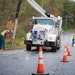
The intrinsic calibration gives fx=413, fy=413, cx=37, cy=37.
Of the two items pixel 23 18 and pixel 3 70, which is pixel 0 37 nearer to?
pixel 3 70

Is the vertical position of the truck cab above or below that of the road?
above

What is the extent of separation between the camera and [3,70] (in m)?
16.6

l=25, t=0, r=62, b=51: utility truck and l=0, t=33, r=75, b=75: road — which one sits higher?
l=25, t=0, r=62, b=51: utility truck

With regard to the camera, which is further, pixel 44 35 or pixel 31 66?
pixel 44 35

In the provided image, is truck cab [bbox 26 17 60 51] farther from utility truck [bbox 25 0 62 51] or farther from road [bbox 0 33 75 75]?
road [bbox 0 33 75 75]

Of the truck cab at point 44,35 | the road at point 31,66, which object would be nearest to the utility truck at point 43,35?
the truck cab at point 44,35

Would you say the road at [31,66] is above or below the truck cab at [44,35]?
below

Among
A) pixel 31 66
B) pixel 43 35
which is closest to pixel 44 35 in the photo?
pixel 43 35

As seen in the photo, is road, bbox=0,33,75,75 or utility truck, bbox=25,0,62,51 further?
utility truck, bbox=25,0,62,51

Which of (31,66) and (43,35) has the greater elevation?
(43,35)

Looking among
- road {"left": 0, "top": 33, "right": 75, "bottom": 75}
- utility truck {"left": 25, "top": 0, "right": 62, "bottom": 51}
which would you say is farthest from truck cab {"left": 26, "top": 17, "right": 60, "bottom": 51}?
road {"left": 0, "top": 33, "right": 75, "bottom": 75}

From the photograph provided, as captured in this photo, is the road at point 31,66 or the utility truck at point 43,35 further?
the utility truck at point 43,35

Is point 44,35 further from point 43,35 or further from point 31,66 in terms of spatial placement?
point 31,66

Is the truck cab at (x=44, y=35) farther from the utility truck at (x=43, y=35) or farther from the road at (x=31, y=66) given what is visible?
the road at (x=31, y=66)
